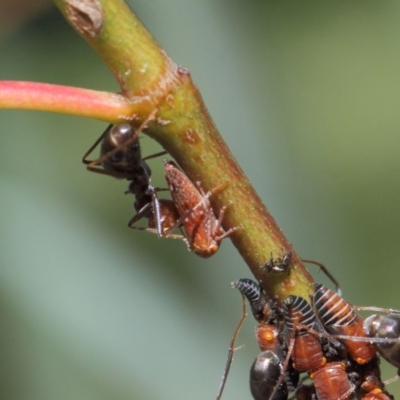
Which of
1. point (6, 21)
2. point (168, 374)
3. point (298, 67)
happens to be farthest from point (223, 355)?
point (6, 21)

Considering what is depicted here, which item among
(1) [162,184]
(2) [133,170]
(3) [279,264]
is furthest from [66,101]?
(1) [162,184]

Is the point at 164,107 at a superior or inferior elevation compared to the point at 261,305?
superior

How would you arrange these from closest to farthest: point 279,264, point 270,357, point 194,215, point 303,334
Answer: point 279,264 → point 303,334 → point 270,357 → point 194,215

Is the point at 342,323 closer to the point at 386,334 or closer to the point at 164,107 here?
the point at 386,334

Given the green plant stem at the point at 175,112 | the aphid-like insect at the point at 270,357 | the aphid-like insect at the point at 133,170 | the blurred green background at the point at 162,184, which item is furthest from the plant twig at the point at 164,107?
the blurred green background at the point at 162,184

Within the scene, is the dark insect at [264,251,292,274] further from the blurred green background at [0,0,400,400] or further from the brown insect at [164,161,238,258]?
the blurred green background at [0,0,400,400]

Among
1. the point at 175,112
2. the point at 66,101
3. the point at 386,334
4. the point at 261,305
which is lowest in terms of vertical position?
the point at 386,334

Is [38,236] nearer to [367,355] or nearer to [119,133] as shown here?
[119,133]
